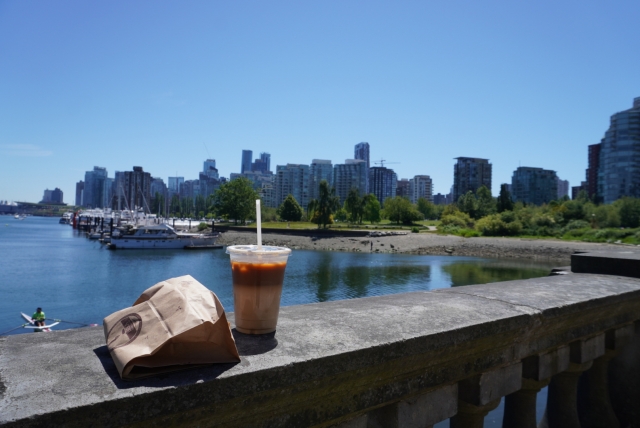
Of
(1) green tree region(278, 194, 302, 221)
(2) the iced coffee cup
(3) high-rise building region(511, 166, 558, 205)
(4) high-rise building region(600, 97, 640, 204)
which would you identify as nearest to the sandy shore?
(1) green tree region(278, 194, 302, 221)

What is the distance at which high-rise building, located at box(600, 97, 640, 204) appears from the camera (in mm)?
111375

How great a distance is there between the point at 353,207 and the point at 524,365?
299 ft

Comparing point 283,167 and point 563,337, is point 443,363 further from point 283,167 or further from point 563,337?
point 283,167

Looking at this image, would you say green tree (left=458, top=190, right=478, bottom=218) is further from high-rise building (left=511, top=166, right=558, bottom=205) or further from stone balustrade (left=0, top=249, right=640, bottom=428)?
stone balustrade (left=0, top=249, right=640, bottom=428)

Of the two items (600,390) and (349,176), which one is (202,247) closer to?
(600,390)

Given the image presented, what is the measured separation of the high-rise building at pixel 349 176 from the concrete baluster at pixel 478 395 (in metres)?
173

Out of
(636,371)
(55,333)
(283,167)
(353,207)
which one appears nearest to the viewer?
(55,333)

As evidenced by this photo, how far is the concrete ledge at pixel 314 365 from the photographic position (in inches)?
47.9

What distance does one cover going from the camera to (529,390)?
2.72m

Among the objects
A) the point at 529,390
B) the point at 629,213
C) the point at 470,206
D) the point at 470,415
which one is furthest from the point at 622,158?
the point at 470,415

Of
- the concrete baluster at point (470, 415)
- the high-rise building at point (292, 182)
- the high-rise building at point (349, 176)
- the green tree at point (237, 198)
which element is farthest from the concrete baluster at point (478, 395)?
the high-rise building at point (349, 176)

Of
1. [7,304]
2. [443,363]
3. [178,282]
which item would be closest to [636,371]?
[443,363]

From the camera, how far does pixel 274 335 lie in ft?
5.88

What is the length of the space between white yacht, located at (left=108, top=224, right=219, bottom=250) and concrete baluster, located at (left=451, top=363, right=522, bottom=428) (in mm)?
61932
